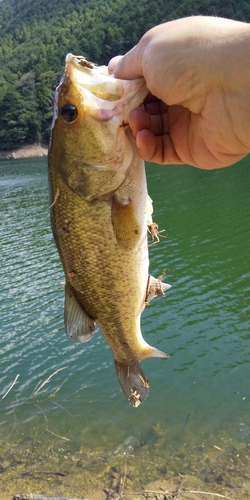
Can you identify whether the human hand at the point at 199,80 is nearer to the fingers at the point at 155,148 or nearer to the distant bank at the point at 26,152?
the fingers at the point at 155,148

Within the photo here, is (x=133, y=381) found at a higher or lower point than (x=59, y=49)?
higher

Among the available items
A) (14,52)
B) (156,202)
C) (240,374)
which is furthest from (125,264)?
(14,52)

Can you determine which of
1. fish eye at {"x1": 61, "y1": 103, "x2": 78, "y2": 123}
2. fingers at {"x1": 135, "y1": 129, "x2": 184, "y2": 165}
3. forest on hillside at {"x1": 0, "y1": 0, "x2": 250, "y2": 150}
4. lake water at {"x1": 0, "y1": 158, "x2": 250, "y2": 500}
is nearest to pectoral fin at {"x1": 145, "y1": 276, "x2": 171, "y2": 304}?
fingers at {"x1": 135, "y1": 129, "x2": 184, "y2": 165}

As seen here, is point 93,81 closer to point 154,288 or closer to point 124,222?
point 124,222

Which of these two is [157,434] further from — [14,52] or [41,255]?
[14,52]

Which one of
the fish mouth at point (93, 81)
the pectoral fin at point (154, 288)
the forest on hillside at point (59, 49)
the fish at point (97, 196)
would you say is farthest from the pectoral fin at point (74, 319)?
the forest on hillside at point (59, 49)

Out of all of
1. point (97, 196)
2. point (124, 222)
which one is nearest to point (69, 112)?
point (97, 196)

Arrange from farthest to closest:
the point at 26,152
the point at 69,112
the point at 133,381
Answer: the point at 26,152 → the point at 133,381 → the point at 69,112

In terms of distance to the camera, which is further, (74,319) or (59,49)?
(59,49)
